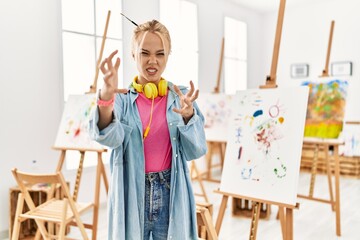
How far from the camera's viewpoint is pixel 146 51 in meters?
1.26

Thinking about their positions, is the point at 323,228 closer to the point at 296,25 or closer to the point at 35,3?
the point at 35,3

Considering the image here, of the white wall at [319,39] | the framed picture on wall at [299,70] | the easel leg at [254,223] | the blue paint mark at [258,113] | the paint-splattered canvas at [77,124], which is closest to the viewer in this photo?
the easel leg at [254,223]

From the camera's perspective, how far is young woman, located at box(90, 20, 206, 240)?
1.24m

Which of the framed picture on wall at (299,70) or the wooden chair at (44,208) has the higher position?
the framed picture on wall at (299,70)

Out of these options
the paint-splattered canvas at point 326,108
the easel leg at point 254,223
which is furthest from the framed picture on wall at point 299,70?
the easel leg at point 254,223

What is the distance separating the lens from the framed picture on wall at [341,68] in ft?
17.4

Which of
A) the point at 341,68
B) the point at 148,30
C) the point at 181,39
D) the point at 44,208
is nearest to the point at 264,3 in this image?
the point at 341,68

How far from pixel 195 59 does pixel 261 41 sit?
6.51 feet

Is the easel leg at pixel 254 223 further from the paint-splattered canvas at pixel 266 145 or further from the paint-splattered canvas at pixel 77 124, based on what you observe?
the paint-splattered canvas at pixel 77 124

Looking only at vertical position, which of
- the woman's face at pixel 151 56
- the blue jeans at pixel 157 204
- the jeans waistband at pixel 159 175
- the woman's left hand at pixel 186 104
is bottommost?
the blue jeans at pixel 157 204

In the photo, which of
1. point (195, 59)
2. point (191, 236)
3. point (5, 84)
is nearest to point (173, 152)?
point (191, 236)

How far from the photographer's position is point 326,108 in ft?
11.2

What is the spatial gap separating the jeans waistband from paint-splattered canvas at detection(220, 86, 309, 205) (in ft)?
2.88

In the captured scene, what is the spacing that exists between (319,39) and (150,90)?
5111 millimetres
